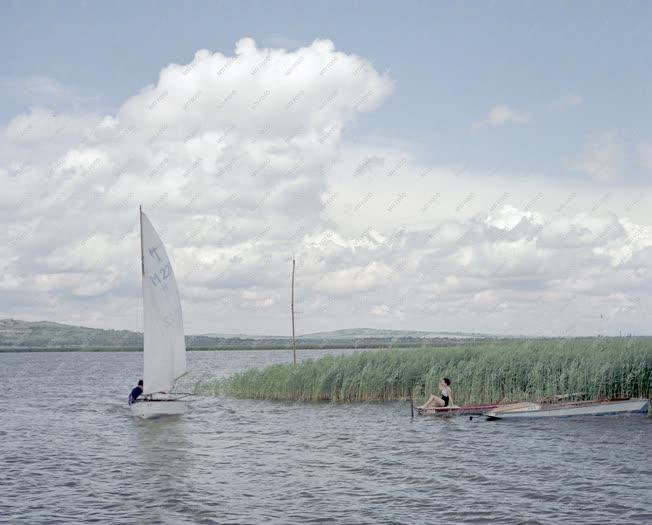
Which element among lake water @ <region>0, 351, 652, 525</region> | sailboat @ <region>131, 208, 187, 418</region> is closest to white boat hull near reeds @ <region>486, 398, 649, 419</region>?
lake water @ <region>0, 351, 652, 525</region>

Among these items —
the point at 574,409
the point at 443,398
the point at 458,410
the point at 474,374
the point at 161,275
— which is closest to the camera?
the point at 574,409

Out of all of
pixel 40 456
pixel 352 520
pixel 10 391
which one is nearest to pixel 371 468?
pixel 352 520

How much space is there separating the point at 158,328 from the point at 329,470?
40.0 feet

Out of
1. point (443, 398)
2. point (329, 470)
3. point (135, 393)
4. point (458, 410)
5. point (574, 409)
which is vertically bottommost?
point (329, 470)

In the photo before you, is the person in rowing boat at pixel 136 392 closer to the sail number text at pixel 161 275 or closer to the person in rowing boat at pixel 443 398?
the sail number text at pixel 161 275

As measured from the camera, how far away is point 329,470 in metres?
19.4

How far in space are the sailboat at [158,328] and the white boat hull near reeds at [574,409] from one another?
1317 cm

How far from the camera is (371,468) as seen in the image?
19.6 meters

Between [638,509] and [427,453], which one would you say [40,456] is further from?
[638,509]

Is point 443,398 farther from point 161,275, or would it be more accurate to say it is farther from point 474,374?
point 161,275

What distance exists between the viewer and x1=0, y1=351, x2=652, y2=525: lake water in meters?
15.2

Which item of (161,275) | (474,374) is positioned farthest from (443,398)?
(161,275)

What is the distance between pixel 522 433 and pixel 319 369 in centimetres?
1295

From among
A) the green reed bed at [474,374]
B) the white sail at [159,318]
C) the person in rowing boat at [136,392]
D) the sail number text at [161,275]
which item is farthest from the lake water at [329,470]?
the sail number text at [161,275]
